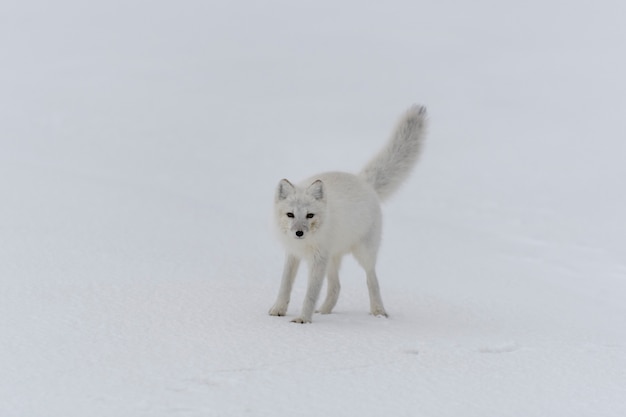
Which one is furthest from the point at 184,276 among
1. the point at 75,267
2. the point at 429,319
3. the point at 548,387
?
the point at 548,387

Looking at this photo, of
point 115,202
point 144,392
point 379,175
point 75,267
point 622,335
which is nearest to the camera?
point 144,392

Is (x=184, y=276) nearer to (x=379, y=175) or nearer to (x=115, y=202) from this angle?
(x=379, y=175)

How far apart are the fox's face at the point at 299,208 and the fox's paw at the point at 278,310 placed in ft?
1.38

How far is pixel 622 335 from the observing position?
16.1 feet

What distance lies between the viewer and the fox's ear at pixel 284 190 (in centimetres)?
469

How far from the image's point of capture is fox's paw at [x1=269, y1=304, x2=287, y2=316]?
470 centimetres

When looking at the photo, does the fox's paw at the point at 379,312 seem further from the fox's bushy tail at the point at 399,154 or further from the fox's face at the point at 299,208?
the fox's bushy tail at the point at 399,154

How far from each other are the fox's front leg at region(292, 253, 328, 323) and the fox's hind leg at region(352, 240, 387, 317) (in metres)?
0.37

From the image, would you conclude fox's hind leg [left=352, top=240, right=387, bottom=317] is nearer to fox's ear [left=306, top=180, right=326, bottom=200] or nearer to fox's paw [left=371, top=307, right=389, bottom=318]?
fox's paw [left=371, top=307, right=389, bottom=318]

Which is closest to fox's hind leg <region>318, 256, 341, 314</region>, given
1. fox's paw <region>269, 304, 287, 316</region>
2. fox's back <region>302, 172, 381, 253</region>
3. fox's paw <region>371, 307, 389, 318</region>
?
fox's back <region>302, 172, 381, 253</region>

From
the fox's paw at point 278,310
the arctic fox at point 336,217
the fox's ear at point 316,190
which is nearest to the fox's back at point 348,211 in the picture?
the arctic fox at point 336,217

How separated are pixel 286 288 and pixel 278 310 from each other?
0.15 metres

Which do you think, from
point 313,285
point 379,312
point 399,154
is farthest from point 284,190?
point 399,154

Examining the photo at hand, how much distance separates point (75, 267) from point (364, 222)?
1905 mm
